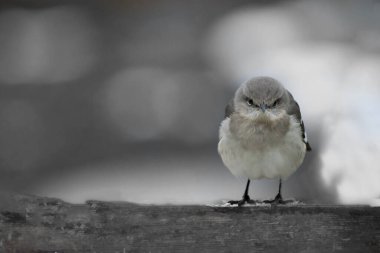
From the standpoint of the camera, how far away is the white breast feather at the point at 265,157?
3.87 meters

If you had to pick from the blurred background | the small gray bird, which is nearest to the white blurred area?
the blurred background

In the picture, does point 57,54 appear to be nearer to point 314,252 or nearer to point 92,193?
point 92,193

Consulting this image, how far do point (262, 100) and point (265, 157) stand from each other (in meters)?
0.24

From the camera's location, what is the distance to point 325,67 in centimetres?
613

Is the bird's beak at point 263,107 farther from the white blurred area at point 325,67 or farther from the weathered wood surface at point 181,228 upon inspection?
the weathered wood surface at point 181,228

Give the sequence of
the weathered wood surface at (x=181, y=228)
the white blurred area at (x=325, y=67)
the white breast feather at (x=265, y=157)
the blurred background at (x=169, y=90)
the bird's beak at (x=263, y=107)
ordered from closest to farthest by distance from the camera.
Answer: the weathered wood surface at (x=181, y=228) < the white breast feather at (x=265, y=157) < the bird's beak at (x=263, y=107) < the blurred background at (x=169, y=90) < the white blurred area at (x=325, y=67)

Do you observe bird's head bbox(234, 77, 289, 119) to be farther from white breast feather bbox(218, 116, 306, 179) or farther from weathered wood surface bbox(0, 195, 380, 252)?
weathered wood surface bbox(0, 195, 380, 252)

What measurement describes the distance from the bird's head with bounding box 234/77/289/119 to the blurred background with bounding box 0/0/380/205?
61 cm

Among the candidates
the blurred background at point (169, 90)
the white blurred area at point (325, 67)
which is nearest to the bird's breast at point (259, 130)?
the blurred background at point (169, 90)

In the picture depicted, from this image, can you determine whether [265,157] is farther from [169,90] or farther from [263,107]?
[169,90]

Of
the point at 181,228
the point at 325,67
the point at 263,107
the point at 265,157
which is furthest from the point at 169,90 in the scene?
the point at 181,228

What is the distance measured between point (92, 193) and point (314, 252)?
182 centimetres

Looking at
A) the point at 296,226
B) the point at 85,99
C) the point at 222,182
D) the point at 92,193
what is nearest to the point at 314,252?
the point at 296,226

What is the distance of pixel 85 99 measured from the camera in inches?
240
